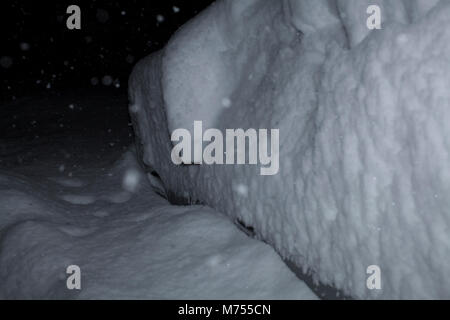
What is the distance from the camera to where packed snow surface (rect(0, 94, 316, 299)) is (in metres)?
2.01

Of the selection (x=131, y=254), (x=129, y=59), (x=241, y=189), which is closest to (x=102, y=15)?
(x=129, y=59)

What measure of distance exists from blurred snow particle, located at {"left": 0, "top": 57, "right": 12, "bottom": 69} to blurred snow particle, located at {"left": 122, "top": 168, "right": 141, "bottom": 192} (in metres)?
13.3

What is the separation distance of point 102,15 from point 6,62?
477 centimetres

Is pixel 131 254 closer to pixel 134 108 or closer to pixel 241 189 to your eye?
pixel 241 189

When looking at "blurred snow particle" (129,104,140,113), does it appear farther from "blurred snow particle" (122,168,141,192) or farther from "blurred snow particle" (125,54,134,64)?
"blurred snow particle" (125,54,134,64)

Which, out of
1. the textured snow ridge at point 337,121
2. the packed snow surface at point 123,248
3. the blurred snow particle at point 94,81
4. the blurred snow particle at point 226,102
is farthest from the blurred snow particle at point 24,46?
the blurred snow particle at point 226,102

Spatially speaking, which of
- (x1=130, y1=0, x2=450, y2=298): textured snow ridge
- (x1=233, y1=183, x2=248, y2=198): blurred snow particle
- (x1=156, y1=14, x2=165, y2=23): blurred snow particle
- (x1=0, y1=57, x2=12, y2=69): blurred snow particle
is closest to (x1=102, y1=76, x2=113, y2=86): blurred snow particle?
(x1=156, y1=14, x2=165, y2=23): blurred snow particle

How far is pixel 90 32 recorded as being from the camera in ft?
52.4

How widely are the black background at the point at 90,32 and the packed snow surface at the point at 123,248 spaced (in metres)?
12.4

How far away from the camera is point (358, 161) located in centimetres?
148

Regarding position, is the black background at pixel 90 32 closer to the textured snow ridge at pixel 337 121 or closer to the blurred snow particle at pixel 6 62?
the blurred snow particle at pixel 6 62
